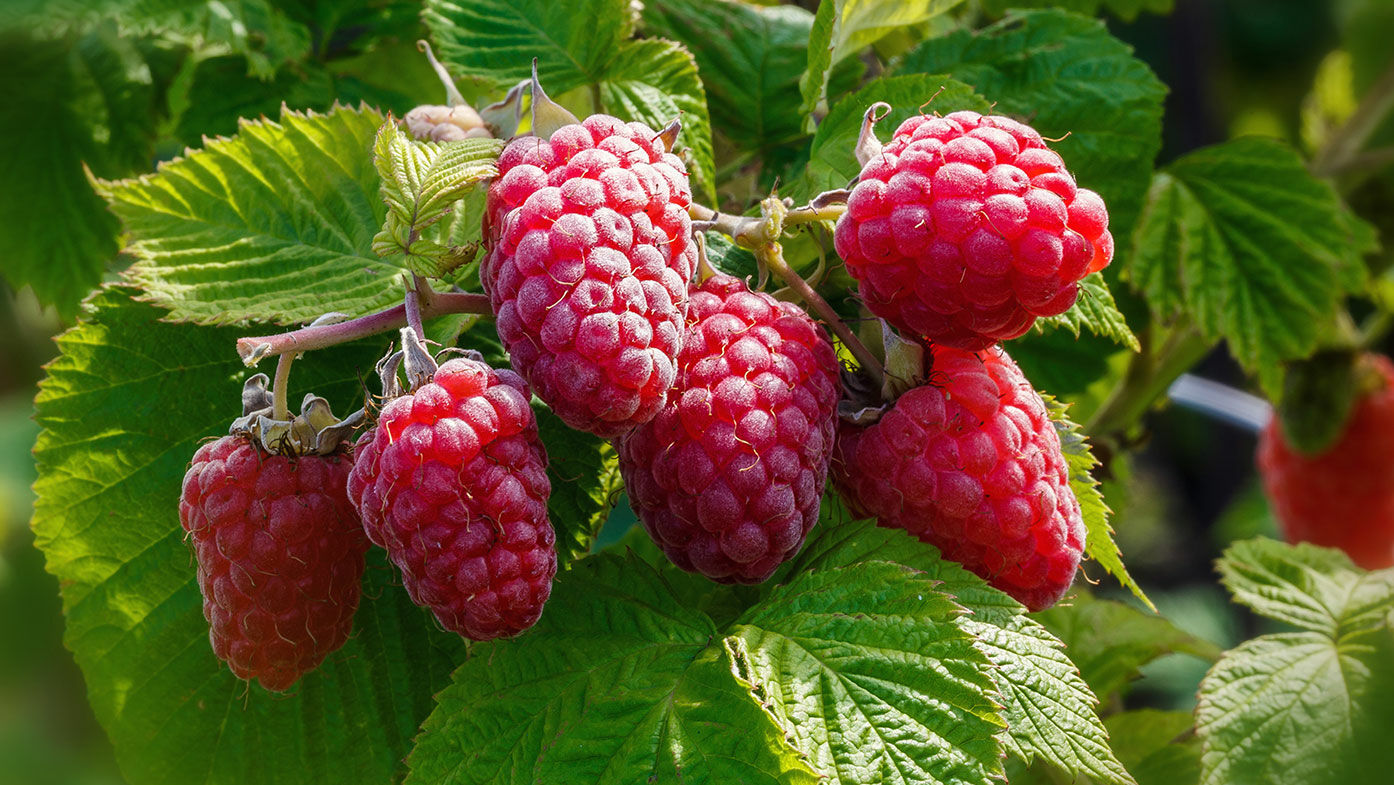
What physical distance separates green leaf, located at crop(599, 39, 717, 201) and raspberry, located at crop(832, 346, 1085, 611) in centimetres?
27

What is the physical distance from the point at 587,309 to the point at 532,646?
233 mm

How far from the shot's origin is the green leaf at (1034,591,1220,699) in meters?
1.10

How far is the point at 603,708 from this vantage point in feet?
2.10

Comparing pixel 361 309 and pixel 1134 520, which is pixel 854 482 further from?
pixel 1134 520

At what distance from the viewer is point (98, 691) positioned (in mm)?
760

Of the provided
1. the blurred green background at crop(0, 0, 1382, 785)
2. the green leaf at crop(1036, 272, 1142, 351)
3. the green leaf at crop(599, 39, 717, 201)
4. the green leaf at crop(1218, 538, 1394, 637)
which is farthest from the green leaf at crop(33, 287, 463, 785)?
the green leaf at crop(1218, 538, 1394, 637)

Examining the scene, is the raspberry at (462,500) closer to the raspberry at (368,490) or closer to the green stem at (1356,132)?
the raspberry at (368,490)

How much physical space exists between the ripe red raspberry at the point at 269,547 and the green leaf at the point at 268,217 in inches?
5.6

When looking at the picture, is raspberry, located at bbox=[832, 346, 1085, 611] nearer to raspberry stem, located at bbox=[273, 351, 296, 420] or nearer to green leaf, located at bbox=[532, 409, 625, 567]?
green leaf, located at bbox=[532, 409, 625, 567]

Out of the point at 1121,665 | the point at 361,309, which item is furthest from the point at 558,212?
the point at 1121,665

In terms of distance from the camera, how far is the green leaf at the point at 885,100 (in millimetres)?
777

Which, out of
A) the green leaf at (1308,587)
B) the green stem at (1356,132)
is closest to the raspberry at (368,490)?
the green leaf at (1308,587)

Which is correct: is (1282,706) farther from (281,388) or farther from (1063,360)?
(281,388)

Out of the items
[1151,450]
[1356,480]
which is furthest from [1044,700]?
[1151,450]
